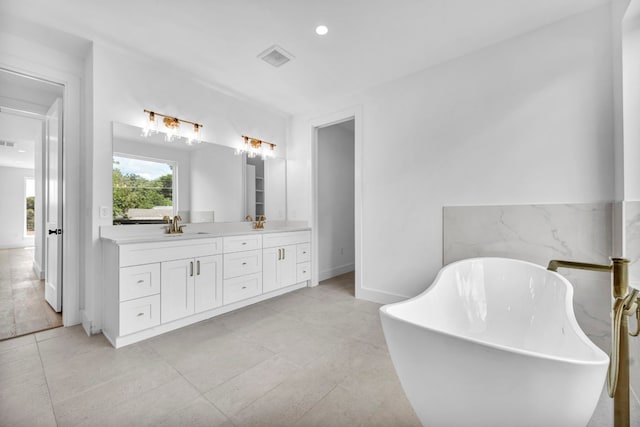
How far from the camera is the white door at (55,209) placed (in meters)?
2.61

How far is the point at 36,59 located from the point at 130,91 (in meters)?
0.69

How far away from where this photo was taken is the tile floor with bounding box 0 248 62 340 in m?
2.43

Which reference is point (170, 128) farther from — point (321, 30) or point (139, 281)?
point (321, 30)

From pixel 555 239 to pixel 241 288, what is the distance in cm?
294

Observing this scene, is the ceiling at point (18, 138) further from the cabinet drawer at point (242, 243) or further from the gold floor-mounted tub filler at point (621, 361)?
the gold floor-mounted tub filler at point (621, 361)

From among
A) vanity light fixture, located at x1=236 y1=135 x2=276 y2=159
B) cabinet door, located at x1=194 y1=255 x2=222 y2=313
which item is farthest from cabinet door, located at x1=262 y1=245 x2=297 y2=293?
vanity light fixture, located at x1=236 y1=135 x2=276 y2=159

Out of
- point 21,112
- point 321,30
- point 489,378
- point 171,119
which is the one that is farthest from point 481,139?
point 21,112

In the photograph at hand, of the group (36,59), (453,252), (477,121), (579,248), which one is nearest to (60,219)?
(36,59)

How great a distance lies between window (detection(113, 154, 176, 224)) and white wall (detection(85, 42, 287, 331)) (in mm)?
89

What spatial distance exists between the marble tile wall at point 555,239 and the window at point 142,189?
9.72 ft

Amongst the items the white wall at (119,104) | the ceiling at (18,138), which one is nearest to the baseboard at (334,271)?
the white wall at (119,104)

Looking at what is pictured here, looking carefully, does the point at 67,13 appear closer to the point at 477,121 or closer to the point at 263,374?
the point at 263,374

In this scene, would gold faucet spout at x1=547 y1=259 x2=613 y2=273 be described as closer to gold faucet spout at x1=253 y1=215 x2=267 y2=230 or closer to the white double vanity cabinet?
the white double vanity cabinet

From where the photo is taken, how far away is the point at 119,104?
2.49m
